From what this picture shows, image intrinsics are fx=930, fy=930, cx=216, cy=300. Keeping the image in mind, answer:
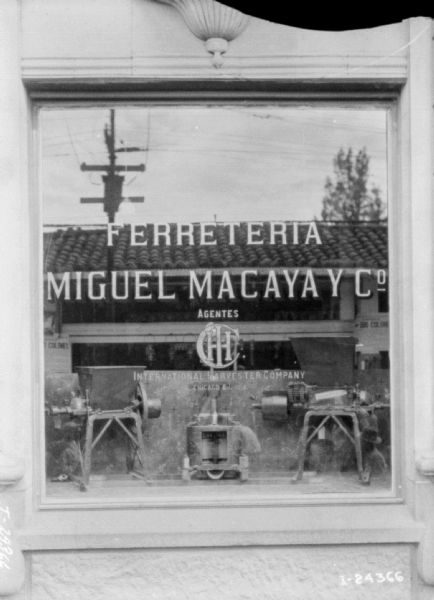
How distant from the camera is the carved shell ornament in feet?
19.2

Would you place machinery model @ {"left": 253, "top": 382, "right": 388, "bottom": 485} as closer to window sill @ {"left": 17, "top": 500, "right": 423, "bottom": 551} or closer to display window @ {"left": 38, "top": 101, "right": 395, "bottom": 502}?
display window @ {"left": 38, "top": 101, "right": 395, "bottom": 502}

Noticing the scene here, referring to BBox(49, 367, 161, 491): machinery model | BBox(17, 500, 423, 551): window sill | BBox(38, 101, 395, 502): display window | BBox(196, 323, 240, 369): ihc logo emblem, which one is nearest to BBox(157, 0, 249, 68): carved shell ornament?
BBox(38, 101, 395, 502): display window

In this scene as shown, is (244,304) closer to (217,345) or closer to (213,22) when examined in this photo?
(217,345)

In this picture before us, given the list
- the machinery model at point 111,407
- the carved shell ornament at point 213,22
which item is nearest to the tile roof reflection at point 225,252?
the machinery model at point 111,407

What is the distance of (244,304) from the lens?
645 centimetres

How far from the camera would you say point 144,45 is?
237 inches

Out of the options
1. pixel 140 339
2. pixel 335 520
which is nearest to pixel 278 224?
pixel 140 339

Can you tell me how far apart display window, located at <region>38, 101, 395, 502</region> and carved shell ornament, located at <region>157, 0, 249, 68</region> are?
1.62 feet

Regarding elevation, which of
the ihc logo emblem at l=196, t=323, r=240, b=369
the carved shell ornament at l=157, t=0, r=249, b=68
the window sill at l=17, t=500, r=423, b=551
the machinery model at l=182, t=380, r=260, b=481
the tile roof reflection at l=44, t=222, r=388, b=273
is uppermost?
the carved shell ornament at l=157, t=0, r=249, b=68

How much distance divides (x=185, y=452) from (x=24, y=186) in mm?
2088

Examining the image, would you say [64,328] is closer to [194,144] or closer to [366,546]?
[194,144]

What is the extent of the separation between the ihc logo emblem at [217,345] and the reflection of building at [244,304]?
0.06 metres

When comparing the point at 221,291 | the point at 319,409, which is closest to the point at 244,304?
the point at 221,291

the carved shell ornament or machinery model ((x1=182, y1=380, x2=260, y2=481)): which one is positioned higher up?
the carved shell ornament
